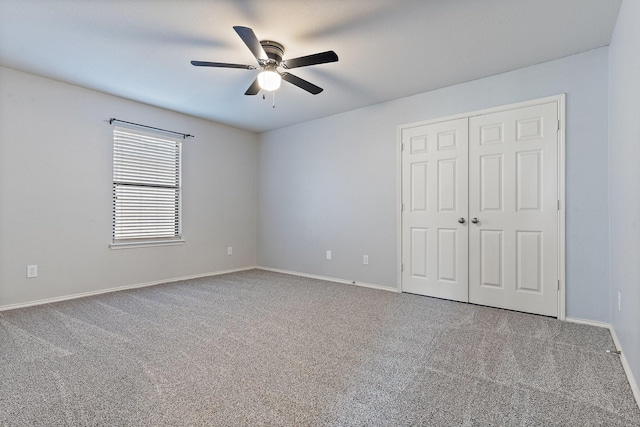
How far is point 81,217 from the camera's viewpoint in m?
3.71

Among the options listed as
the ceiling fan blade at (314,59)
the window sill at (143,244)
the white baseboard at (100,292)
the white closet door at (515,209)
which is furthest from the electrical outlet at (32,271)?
the white closet door at (515,209)

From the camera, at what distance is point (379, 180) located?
421 centimetres

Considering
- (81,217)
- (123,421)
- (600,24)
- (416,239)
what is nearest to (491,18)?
(600,24)

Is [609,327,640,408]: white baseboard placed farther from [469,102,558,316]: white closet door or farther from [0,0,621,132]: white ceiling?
[0,0,621,132]: white ceiling

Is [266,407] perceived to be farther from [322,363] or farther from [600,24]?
[600,24]

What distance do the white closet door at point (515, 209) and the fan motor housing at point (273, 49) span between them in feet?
7.23

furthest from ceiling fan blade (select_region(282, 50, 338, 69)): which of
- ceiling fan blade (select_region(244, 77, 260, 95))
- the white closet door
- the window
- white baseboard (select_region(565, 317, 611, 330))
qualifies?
white baseboard (select_region(565, 317, 611, 330))

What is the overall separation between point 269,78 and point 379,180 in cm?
208

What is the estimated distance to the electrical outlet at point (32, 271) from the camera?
3.33m

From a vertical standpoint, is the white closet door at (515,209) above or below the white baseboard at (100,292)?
above

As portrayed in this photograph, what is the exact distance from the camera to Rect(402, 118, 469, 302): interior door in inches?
140

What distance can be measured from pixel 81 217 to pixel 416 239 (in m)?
4.06

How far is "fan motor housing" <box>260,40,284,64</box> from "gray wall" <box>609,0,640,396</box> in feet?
7.75

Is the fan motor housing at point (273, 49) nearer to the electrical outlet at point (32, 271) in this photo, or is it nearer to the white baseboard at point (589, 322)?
the electrical outlet at point (32, 271)
